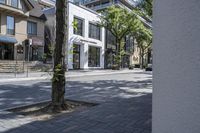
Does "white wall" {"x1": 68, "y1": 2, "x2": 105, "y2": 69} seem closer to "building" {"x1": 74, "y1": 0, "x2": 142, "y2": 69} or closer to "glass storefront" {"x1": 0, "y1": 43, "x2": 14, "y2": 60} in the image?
"building" {"x1": 74, "y1": 0, "x2": 142, "y2": 69}

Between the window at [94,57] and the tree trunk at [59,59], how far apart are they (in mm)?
31335

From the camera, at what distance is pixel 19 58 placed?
29.3 m

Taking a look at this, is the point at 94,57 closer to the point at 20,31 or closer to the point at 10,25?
the point at 20,31

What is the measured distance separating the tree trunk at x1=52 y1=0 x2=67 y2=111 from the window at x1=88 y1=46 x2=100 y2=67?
1234 inches

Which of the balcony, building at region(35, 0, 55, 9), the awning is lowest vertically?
the awning

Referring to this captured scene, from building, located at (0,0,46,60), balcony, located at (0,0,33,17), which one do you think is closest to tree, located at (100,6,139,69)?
building, located at (0,0,46,60)

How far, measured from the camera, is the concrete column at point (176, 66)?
1638 millimetres

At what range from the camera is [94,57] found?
39812 millimetres

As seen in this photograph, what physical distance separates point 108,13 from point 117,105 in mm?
30379

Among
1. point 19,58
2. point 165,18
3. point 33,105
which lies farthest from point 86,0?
point 165,18

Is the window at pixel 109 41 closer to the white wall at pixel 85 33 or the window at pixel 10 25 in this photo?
the white wall at pixel 85 33

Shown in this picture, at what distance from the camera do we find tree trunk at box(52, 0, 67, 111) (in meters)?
6.73

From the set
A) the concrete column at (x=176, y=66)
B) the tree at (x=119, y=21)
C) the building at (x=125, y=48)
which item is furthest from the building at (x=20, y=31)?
the concrete column at (x=176, y=66)

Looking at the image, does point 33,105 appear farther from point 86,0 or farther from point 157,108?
point 86,0
